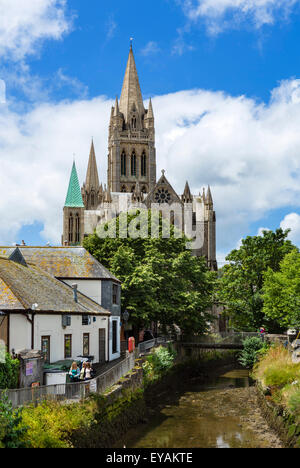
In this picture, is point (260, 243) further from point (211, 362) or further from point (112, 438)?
point (112, 438)

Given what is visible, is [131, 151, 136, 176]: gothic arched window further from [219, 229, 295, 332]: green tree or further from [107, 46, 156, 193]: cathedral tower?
[219, 229, 295, 332]: green tree

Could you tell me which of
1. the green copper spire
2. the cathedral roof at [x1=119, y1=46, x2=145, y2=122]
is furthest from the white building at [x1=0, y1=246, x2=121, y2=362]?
the cathedral roof at [x1=119, y1=46, x2=145, y2=122]

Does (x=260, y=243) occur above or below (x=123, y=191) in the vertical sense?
below

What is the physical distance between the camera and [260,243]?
52938mm

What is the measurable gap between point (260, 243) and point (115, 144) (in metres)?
65.2

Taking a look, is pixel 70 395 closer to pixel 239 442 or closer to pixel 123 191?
pixel 239 442

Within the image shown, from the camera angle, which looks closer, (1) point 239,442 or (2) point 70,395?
(2) point 70,395

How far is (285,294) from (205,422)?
73.1 feet

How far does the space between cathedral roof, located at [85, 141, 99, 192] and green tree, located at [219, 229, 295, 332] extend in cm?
7777
